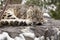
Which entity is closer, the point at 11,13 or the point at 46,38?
the point at 46,38

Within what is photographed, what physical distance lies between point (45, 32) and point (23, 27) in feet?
0.77

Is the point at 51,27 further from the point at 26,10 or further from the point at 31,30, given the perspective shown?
the point at 26,10

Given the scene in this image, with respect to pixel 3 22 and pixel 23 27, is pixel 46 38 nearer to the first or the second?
pixel 23 27

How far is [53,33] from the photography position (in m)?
2.39

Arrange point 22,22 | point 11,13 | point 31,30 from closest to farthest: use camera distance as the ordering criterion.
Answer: point 31,30 → point 22,22 → point 11,13

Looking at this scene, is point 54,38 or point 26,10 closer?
point 54,38

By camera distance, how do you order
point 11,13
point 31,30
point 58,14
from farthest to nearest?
1. point 58,14
2. point 11,13
3. point 31,30

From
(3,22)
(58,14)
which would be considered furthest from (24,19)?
(58,14)

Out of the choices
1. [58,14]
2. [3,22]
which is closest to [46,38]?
[3,22]

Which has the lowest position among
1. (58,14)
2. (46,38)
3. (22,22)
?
(58,14)

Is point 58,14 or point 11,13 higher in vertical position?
point 11,13

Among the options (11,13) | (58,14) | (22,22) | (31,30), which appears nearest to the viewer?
(31,30)

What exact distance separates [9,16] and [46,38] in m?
0.53

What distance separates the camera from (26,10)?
9.08 ft
